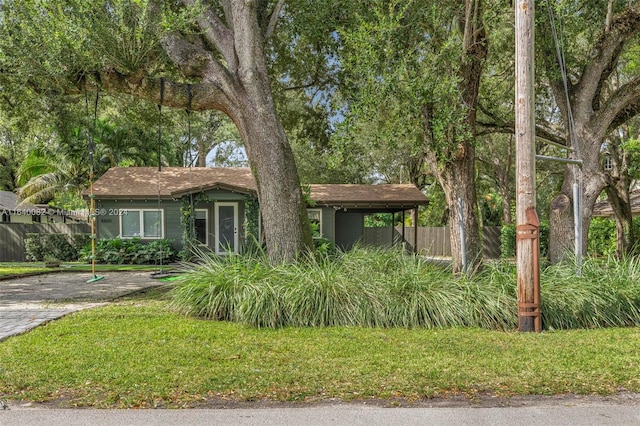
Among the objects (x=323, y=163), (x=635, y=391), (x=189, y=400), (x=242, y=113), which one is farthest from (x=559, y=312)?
(x=323, y=163)

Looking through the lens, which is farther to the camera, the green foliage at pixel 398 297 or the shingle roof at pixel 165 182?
the shingle roof at pixel 165 182

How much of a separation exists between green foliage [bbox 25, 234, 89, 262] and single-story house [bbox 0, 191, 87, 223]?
223 cm

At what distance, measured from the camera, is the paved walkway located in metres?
6.58

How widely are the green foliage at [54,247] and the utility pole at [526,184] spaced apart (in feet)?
54.2

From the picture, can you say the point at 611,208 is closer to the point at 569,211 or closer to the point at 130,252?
the point at 569,211

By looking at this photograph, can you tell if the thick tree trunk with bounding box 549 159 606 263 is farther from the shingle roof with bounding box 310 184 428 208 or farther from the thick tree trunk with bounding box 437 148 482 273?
the shingle roof with bounding box 310 184 428 208

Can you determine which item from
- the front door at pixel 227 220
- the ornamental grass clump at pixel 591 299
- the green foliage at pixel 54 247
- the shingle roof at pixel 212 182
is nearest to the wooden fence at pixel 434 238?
the shingle roof at pixel 212 182

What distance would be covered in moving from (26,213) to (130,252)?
703cm

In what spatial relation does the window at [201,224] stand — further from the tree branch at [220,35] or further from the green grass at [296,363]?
the green grass at [296,363]

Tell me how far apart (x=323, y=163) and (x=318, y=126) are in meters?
11.3

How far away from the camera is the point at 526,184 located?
5.96 m

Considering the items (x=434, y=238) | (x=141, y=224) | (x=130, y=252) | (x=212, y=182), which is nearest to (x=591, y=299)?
(x=212, y=182)

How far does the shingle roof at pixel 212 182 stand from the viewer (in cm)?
1705

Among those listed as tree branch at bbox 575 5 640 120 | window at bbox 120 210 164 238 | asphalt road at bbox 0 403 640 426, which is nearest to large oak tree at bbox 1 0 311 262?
asphalt road at bbox 0 403 640 426
